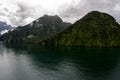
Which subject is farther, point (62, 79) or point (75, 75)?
point (75, 75)

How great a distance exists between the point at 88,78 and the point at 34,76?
1266 inches

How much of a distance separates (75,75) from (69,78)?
745cm

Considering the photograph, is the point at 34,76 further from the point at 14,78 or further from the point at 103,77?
the point at 103,77

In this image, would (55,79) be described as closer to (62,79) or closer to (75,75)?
(62,79)

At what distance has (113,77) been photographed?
9744 cm

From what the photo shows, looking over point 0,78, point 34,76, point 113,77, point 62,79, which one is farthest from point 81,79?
point 0,78

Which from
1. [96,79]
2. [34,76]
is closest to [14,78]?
[34,76]

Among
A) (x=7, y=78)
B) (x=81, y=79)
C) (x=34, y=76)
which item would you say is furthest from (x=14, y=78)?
(x=81, y=79)

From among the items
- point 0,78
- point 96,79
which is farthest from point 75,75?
point 0,78

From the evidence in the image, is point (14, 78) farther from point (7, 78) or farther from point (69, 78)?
point (69, 78)

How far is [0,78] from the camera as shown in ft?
311

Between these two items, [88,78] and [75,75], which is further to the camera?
[75,75]

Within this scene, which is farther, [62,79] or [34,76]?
[34,76]

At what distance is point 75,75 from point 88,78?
32.5ft
